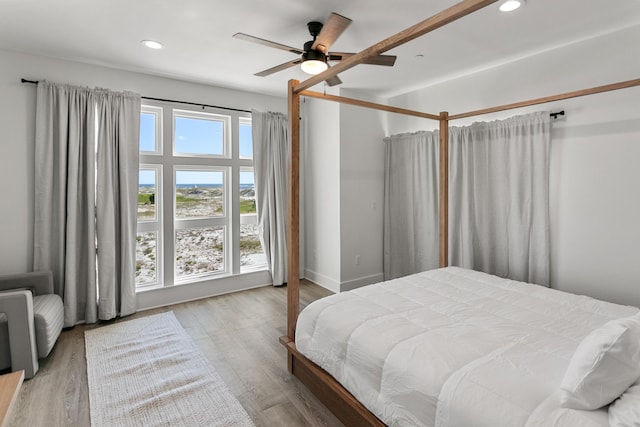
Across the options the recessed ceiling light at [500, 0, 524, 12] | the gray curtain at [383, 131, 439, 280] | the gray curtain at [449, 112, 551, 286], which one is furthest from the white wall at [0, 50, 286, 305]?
the gray curtain at [449, 112, 551, 286]

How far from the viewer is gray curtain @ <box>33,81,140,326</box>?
3.04m

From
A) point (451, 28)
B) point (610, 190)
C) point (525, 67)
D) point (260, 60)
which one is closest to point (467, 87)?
point (525, 67)

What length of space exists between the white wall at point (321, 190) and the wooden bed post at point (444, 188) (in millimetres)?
1301

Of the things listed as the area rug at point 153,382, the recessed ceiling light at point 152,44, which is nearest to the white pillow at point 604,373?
the area rug at point 153,382

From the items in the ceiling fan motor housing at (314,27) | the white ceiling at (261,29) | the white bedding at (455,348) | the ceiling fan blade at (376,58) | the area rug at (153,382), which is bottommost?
the area rug at (153,382)

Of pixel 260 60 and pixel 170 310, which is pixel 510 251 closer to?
pixel 260 60

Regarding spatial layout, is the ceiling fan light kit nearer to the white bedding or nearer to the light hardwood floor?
the white bedding

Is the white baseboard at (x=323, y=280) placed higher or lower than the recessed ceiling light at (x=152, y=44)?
lower

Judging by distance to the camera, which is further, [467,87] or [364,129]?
[364,129]

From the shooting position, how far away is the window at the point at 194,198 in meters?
3.76

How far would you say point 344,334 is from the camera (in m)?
1.87

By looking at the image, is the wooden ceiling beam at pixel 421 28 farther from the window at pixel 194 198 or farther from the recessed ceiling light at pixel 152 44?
the window at pixel 194 198

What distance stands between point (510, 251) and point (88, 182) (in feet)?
13.7

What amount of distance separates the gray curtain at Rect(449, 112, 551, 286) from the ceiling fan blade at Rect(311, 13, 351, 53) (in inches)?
75.0
